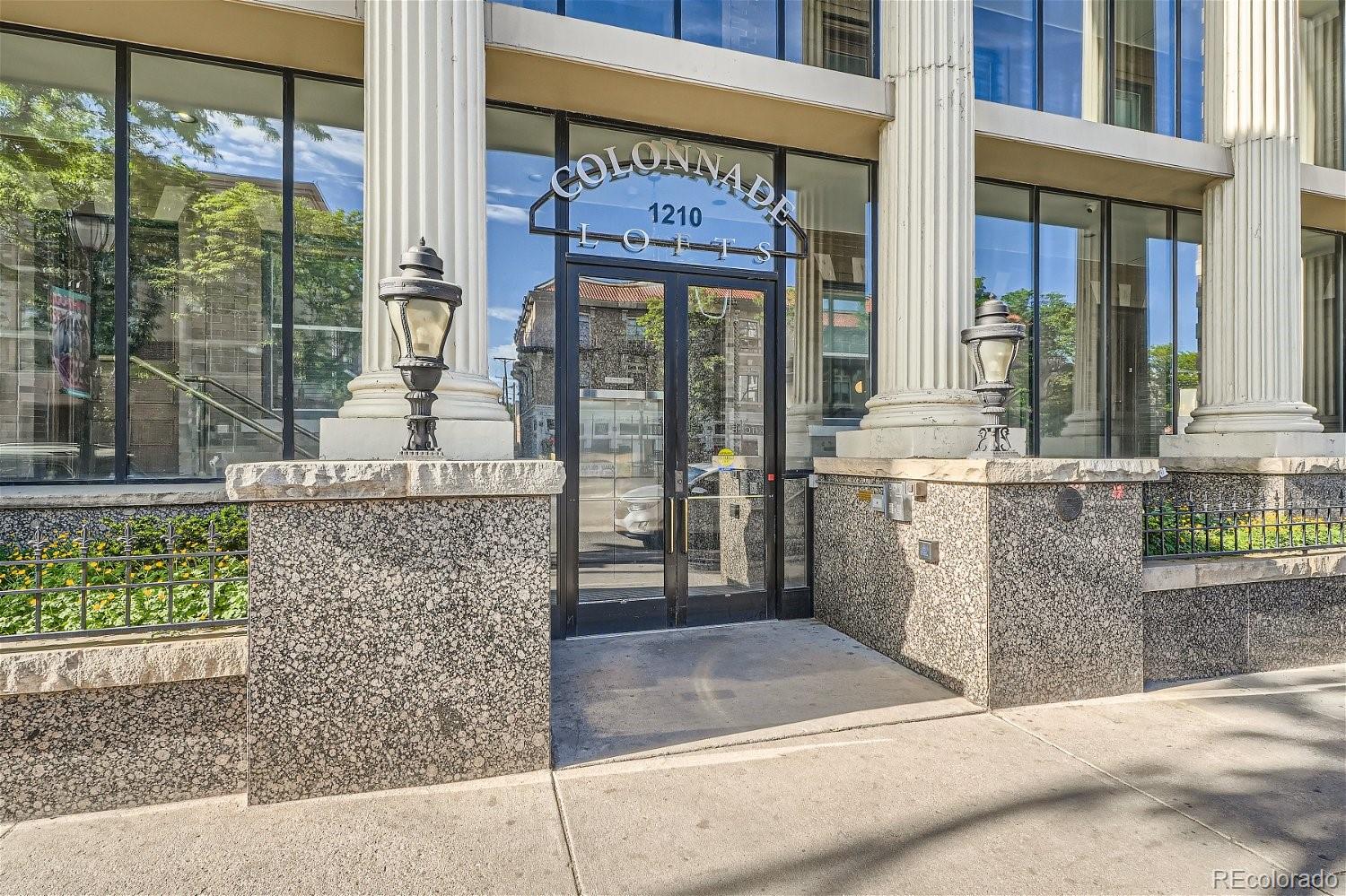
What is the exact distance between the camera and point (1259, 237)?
7453 mm

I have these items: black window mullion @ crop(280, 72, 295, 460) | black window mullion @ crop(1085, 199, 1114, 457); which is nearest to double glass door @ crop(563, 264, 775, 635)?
black window mullion @ crop(280, 72, 295, 460)

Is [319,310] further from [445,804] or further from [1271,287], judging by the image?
[1271,287]

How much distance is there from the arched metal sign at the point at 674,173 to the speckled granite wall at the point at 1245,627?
4.44 meters

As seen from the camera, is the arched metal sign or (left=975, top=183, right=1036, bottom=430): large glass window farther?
(left=975, top=183, right=1036, bottom=430): large glass window

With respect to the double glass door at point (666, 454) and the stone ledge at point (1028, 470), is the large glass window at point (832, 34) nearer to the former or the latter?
the double glass door at point (666, 454)

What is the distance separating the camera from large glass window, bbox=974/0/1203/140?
7570 mm

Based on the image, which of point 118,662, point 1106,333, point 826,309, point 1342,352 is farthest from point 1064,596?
point 1342,352

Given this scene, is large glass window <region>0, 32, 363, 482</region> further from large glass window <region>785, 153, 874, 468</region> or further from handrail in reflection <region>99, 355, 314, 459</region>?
large glass window <region>785, 153, 874, 468</region>

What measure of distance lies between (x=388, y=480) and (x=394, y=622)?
2.39 feet

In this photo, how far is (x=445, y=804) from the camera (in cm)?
334

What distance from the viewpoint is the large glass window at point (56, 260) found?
5.22 metres

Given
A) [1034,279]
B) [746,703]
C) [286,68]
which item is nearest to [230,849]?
→ [746,703]

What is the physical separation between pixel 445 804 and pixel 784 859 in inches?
64.0

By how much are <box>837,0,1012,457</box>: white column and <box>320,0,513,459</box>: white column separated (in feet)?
11.4
